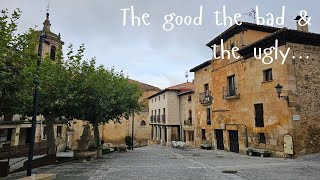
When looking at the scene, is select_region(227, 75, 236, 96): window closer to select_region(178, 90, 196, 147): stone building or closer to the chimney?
the chimney

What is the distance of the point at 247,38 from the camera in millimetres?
19797

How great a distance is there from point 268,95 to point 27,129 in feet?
91.8

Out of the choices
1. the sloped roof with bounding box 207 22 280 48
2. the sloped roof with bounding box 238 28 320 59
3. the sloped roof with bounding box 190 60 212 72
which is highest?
the sloped roof with bounding box 207 22 280 48

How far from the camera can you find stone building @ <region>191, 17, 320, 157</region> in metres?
15.5

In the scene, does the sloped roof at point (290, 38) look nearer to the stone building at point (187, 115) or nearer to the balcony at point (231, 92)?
the balcony at point (231, 92)

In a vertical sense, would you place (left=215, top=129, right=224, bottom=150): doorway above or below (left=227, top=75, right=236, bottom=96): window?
below

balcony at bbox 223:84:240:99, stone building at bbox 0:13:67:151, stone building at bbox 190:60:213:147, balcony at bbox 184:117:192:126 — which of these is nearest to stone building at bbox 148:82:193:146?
balcony at bbox 184:117:192:126

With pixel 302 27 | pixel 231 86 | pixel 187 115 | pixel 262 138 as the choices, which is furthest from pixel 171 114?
pixel 302 27

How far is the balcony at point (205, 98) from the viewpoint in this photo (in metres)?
24.4

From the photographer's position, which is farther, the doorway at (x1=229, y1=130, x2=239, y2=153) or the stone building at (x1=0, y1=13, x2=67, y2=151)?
the stone building at (x1=0, y1=13, x2=67, y2=151)

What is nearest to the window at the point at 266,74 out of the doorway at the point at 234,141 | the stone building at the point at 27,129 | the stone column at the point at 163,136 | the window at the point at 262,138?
the window at the point at 262,138

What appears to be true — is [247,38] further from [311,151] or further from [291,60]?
[311,151]

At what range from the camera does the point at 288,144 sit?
15.1 meters

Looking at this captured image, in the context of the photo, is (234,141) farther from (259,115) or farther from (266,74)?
(266,74)
